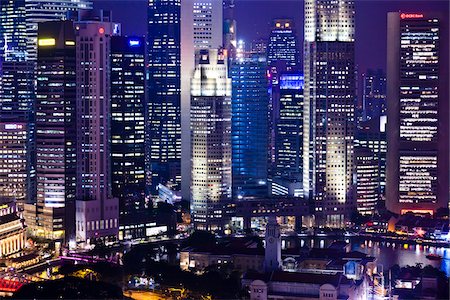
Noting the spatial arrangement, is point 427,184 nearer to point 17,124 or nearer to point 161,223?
point 161,223

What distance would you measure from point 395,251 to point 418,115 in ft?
14.0

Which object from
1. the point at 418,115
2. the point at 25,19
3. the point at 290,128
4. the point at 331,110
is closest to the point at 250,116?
the point at 290,128

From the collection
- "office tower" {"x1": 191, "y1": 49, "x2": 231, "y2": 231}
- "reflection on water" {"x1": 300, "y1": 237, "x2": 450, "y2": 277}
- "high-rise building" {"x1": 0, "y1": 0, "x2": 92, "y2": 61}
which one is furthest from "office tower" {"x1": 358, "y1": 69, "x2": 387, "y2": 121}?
"reflection on water" {"x1": 300, "y1": 237, "x2": 450, "y2": 277}

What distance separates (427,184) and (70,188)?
22.8 feet

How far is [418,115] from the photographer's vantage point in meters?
21.6

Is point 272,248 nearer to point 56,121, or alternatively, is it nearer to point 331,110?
point 56,121

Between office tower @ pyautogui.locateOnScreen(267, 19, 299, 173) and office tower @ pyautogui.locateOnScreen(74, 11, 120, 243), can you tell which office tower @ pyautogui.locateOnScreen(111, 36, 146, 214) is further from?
office tower @ pyautogui.locateOnScreen(267, 19, 299, 173)

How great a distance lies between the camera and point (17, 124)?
19.3 metres

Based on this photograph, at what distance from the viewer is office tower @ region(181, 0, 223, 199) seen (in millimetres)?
20359

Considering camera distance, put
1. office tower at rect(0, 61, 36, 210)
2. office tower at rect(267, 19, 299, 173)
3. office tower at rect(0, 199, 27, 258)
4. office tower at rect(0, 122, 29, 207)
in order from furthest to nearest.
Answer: office tower at rect(267, 19, 299, 173) → office tower at rect(0, 61, 36, 210) → office tower at rect(0, 122, 29, 207) → office tower at rect(0, 199, 27, 258)

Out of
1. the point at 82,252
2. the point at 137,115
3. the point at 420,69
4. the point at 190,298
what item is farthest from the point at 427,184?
the point at 190,298

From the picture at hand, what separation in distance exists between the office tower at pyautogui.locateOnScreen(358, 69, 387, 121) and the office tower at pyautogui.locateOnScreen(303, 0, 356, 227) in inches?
194

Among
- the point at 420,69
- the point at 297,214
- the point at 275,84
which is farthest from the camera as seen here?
the point at 275,84

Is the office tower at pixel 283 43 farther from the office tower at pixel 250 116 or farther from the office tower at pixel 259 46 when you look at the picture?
the office tower at pixel 250 116
